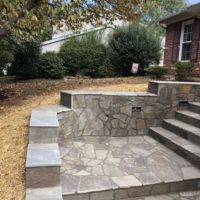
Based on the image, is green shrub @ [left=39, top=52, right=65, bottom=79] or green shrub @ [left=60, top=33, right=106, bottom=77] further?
green shrub @ [left=60, top=33, right=106, bottom=77]

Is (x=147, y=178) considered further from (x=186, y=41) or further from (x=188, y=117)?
(x=186, y=41)

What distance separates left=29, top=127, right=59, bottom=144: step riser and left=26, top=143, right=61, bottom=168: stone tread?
136mm

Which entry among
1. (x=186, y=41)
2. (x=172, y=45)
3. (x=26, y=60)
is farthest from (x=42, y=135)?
(x=172, y=45)

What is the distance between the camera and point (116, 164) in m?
3.91

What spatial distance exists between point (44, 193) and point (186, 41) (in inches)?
347

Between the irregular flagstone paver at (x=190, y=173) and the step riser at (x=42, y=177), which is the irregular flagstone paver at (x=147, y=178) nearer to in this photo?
the irregular flagstone paver at (x=190, y=173)

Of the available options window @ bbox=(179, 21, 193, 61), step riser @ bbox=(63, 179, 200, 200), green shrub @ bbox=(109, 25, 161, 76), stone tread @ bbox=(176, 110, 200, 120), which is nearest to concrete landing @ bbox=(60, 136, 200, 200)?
step riser @ bbox=(63, 179, 200, 200)

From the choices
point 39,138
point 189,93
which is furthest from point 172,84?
point 39,138

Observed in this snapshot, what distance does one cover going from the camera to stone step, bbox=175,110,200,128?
A: 488 centimetres

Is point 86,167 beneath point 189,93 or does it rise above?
beneath

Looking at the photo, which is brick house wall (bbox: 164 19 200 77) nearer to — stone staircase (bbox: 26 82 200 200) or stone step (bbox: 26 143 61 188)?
stone staircase (bbox: 26 82 200 200)

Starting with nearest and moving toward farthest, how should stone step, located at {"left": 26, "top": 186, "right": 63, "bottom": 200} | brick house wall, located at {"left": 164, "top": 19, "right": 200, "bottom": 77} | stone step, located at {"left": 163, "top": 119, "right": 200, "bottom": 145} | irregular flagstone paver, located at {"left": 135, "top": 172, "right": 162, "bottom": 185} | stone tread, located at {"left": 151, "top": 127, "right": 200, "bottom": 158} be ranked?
stone step, located at {"left": 26, "top": 186, "right": 63, "bottom": 200}
irregular flagstone paver, located at {"left": 135, "top": 172, "right": 162, "bottom": 185}
stone tread, located at {"left": 151, "top": 127, "right": 200, "bottom": 158}
stone step, located at {"left": 163, "top": 119, "right": 200, "bottom": 145}
brick house wall, located at {"left": 164, "top": 19, "right": 200, "bottom": 77}

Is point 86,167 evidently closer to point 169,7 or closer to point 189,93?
point 189,93

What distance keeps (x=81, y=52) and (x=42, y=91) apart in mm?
5747
